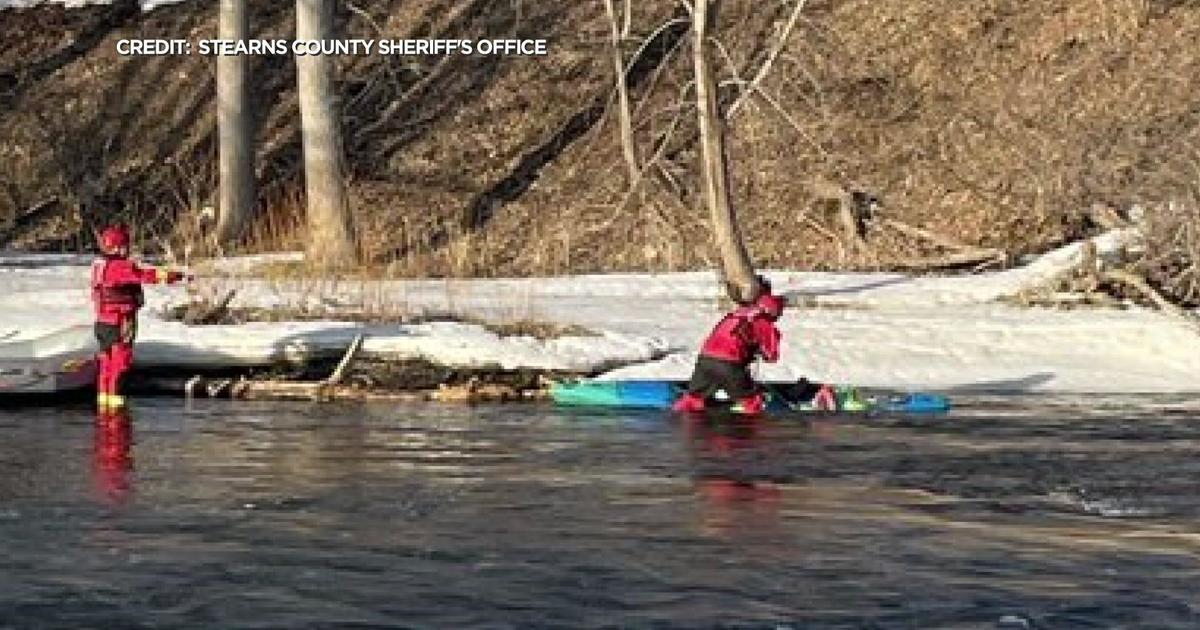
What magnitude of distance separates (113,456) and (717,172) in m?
11.2

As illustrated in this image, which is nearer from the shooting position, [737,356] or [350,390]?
[737,356]

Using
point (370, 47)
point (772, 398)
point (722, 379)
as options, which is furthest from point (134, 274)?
point (370, 47)

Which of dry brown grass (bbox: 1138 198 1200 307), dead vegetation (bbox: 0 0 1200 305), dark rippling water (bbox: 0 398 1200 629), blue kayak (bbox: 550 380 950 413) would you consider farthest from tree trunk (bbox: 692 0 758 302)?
dark rippling water (bbox: 0 398 1200 629)

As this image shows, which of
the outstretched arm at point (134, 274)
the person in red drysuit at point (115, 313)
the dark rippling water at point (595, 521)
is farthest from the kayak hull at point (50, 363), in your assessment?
the outstretched arm at point (134, 274)

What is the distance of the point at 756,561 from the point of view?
11.1 meters

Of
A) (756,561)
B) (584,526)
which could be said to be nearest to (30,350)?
(584,526)

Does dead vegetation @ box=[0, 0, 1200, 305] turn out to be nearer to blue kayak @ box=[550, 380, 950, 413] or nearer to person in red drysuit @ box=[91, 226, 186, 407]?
blue kayak @ box=[550, 380, 950, 413]

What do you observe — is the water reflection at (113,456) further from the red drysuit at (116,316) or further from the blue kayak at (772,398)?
the blue kayak at (772,398)

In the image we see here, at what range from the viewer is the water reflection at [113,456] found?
13355 mm

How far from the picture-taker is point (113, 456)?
15.3 meters

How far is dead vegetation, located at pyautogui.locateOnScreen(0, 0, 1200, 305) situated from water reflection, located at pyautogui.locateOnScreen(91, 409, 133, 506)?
9225mm

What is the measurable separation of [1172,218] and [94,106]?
24.9 metres

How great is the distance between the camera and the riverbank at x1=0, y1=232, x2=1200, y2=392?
2028cm

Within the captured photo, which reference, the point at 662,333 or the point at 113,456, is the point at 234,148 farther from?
the point at 113,456
